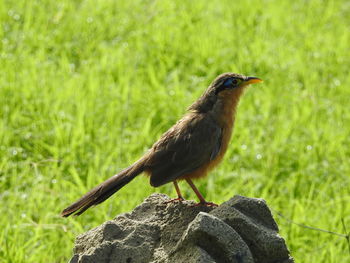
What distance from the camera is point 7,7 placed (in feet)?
31.6

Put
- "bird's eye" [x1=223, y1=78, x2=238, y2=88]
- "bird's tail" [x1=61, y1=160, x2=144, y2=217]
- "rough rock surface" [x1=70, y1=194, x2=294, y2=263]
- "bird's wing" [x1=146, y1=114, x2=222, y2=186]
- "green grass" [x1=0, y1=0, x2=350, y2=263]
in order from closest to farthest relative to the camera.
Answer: "rough rock surface" [x1=70, y1=194, x2=294, y2=263]
"bird's tail" [x1=61, y1=160, x2=144, y2=217]
"bird's wing" [x1=146, y1=114, x2=222, y2=186]
"bird's eye" [x1=223, y1=78, x2=238, y2=88]
"green grass" [x1=0, y1=0, x2=350, y2=263]

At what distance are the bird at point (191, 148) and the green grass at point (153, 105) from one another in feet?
3.58

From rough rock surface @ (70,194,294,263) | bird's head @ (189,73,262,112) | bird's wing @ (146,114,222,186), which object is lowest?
rough rock surface @ (70,194,294,263)

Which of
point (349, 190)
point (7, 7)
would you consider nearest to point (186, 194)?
point (349, 190)

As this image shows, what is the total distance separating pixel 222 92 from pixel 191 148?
0.56 metres

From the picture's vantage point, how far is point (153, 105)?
8125 millimetres

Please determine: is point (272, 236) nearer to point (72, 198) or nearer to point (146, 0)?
point (72, 198)

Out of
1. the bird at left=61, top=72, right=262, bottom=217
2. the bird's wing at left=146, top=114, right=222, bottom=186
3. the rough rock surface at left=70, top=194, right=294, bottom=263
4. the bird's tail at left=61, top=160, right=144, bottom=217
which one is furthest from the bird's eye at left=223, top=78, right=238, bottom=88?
the rough rock surface at left=70, top=194, right=294, bottom=263

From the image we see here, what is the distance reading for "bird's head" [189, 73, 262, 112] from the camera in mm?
5086

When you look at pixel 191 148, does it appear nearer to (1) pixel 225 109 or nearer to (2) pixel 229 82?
(1) pixel 225 109

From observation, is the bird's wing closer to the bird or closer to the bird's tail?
the bird

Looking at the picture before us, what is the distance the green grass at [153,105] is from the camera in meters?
6.27

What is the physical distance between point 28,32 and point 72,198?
3.57 meters

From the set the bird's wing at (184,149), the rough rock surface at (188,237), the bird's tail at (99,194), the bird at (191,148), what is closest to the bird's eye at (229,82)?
the bird at (191,148)
